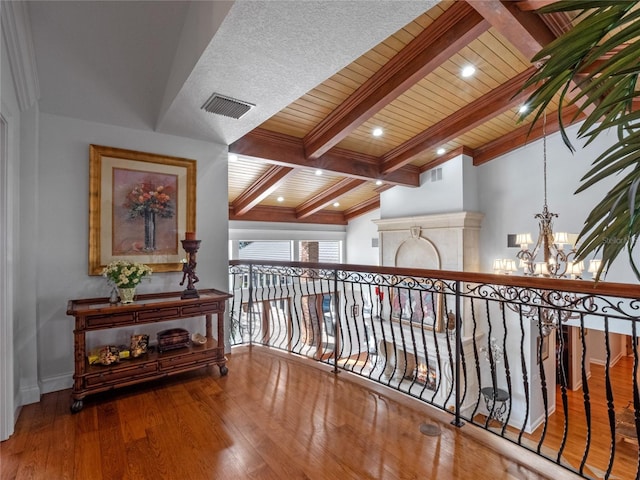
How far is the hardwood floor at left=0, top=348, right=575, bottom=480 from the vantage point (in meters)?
1.83

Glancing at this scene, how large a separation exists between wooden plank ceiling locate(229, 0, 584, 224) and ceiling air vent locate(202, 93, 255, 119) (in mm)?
1525

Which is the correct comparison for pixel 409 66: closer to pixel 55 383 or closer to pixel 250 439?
pixel 250 439

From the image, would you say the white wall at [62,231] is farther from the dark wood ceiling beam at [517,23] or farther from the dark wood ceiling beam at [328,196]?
the dark wood ceiling beam at [328,196]

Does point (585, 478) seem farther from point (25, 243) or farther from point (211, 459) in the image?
point (25, 243)

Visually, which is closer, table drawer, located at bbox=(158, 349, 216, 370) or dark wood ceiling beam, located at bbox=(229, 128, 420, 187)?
table drawer, located at bbox=(158, 349, 216, 370)

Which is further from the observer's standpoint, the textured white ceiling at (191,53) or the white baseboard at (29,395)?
the white baseboard at (29,395)

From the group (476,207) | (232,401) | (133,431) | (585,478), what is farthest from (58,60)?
(476,207)

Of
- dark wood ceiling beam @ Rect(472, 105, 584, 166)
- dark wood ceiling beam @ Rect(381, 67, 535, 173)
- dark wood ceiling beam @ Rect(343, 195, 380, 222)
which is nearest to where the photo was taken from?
dark wood ceiling beam @ Rect(381, 67, 535, 173)

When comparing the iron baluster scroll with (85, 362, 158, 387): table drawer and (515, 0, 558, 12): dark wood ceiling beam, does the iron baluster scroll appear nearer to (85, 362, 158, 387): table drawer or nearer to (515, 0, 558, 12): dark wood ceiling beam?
(85, 362, 158, 387): table drawer

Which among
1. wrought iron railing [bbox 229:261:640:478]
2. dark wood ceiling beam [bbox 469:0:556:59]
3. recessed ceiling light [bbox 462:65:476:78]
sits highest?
recessed ceiling light [bbox 462:65:476:78]

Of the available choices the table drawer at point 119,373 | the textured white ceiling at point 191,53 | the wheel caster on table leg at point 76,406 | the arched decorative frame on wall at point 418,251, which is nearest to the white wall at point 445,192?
the arched decorative frame on wall at point 418,251

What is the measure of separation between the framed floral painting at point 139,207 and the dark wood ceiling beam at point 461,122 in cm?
A: 419

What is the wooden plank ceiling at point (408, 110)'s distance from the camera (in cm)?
325

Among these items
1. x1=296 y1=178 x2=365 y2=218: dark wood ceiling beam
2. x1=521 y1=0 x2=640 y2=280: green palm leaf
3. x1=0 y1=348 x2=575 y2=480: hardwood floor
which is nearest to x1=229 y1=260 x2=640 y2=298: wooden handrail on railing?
x1=521 y1=0 x2=640 y2=280: green palm leaf
